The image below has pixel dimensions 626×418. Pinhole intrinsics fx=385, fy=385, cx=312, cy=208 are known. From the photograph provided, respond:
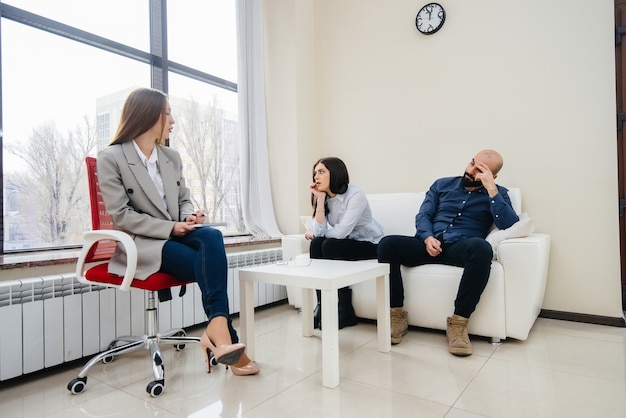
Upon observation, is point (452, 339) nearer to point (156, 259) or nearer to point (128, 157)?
point (156, 259)

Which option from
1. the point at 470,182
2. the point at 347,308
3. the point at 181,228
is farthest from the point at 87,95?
the point at 470,182

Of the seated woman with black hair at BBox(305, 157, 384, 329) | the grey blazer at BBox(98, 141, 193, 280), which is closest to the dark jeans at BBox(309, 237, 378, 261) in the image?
the seated woman with black hair at BBox(305, 157, 384, 329)

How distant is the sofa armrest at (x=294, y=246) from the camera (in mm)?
2766

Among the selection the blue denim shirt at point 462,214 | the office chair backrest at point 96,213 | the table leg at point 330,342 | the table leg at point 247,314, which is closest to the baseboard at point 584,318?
the blue denim shirt at point 462,214

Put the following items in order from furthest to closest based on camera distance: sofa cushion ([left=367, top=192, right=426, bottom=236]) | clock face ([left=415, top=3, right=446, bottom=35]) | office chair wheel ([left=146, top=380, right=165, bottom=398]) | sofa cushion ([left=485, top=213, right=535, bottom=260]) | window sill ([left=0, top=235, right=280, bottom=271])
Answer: clock face ([left=415, top=3, right=446, bottom=35]), sofa cushion ([left=367, top=192, right=426, bottom=236]), sofa cushion ([left=485, top=213, right=535, bottom=260]), window sill ([left=0, top=235, right=280, bottom=271]), office chair wheel ([left=146, top=380, right=165, bottom=398])

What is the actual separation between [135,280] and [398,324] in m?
1.37

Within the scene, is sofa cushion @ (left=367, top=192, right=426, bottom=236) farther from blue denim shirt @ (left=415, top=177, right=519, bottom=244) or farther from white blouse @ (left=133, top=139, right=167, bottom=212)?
white blouse @ (left=133, top=139, right=167, bottom=212)

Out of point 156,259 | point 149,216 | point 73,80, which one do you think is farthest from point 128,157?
point 73,80

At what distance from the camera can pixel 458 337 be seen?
1.95m

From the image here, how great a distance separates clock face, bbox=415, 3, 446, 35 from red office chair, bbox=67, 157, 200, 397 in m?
2.55

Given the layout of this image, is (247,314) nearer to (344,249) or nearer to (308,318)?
(308,318)

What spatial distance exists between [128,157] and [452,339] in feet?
5.92

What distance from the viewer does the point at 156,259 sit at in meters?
1.65

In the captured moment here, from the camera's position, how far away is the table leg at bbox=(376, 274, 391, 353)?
1976mm
